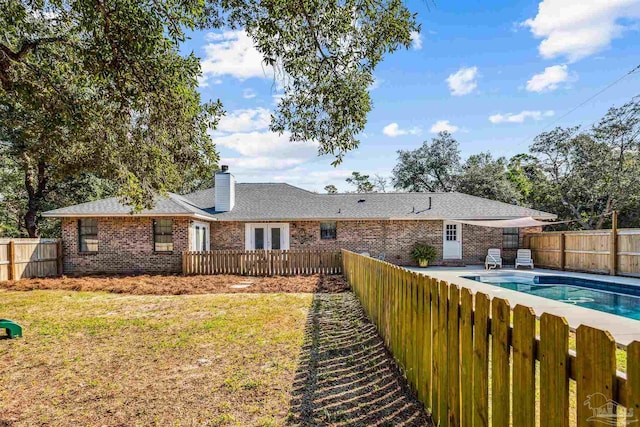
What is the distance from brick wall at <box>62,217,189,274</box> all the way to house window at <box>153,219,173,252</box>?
170 millimetres

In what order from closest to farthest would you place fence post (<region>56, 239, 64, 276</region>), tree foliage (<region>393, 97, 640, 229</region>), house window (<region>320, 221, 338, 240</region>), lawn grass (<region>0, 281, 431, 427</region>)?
lawn grass (<region>0, 281, 431, 427</region>), fence post (<region>56, 239, 64, 276</region>), house window (<region>320, 221, 338, 240</region>), tree foliage (<region>393, 97, 640, 229</region>)

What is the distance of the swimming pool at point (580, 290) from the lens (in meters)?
10.6

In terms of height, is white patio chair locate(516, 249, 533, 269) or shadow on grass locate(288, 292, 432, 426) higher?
shadow on grass locate(288, 292, 432, 426)

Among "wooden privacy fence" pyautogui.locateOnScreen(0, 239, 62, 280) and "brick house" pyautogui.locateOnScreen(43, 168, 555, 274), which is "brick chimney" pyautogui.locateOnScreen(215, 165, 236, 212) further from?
"wooden privacy fence" pyautogui.locateOnScreen(0, 239, 62, 280)

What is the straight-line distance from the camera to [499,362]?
2264 mm

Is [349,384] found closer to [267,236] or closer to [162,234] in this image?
[162,234]

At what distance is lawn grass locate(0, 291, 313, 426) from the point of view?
3721mm

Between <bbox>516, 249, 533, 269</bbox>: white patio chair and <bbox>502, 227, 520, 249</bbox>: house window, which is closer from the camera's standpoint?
<bbox>516, 249, 533, 269</bbox>: white patio chair

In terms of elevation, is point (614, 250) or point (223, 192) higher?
point (223, 192)

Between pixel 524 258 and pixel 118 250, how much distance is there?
61.8ft

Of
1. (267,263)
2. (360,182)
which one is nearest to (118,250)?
(267,263)

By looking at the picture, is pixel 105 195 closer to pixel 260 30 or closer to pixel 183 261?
pixel 183 261

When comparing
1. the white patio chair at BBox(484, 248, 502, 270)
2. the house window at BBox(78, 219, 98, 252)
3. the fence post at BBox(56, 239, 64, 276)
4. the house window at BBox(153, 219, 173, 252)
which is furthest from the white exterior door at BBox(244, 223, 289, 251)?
the white patio chair at BBox(484, 248, 502, 270)

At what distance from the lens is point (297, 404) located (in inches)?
148
